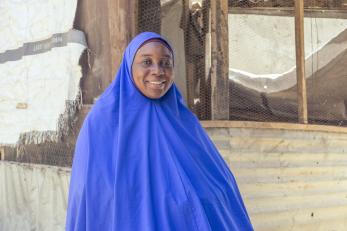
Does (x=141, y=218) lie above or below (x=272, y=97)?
below

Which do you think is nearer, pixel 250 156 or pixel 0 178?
pixel 250 156

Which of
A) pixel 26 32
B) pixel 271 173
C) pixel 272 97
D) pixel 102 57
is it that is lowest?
pixel 271 173

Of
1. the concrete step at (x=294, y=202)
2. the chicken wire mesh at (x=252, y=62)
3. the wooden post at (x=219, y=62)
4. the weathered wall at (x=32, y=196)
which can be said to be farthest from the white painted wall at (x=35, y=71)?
the concrete step at (x=294, y=202)

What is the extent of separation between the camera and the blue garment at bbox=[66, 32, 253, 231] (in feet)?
5.99

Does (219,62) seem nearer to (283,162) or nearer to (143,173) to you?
(283,162)

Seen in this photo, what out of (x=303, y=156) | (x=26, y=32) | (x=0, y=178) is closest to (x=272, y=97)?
(x=303, y=156)

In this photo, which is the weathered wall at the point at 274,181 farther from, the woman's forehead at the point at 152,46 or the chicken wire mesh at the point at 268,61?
the woman's forehead at the point at 152,46

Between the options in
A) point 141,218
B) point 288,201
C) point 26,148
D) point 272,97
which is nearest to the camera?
point 141,218

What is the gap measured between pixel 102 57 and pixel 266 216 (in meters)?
1.62

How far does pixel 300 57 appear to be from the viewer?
3533mm

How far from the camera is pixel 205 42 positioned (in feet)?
11.0

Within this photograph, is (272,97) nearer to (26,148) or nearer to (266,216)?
(266,216)

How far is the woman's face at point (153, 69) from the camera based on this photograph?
205 centimetres

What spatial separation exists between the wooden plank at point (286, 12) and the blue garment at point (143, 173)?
6.05 ft
